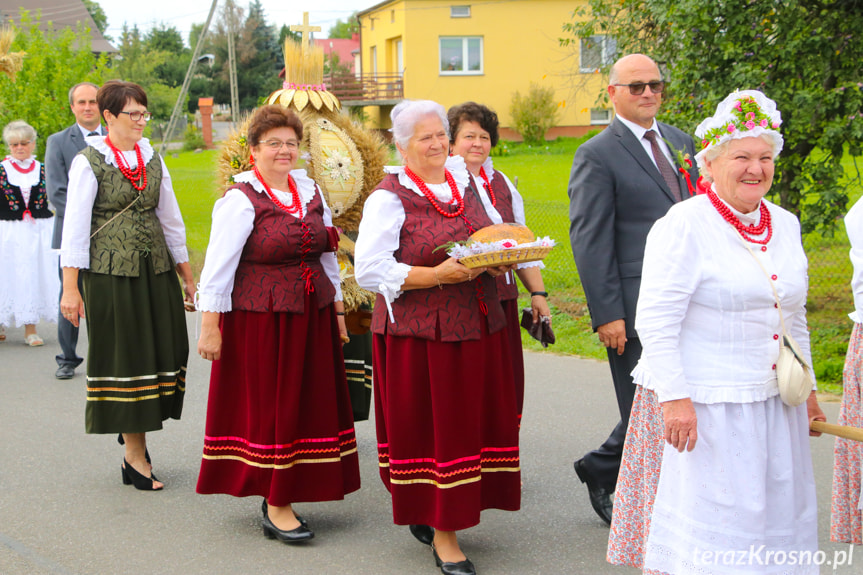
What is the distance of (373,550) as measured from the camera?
439 cm

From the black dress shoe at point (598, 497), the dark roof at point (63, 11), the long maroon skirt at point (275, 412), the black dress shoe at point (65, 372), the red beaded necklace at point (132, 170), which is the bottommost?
the black dress shoe at point (65, 372)

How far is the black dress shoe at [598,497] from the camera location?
4543 millimetres

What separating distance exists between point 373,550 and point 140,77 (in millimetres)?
50277

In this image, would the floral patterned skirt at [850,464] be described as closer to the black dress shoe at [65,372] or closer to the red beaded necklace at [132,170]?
the red beaded necklace at [132,170]

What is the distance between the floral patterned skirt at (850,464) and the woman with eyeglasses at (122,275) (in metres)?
3.54

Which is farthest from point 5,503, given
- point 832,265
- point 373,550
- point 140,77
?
point 140,77

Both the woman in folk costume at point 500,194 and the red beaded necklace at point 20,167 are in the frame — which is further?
the red beaded necklace at point 20,167

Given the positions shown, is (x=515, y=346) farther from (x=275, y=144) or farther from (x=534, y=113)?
(x=534, y=113)

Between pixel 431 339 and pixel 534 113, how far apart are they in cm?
3136

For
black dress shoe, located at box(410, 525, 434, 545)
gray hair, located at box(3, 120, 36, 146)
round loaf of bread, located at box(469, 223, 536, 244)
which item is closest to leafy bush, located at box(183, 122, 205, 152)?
gray hair, located at box(3, 120, 36, 146)

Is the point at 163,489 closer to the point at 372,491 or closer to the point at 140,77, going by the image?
the point at 372,491

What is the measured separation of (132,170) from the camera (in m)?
5.12

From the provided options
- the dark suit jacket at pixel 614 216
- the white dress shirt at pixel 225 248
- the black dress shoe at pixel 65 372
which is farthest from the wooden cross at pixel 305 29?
the black dress shoe at pixel 65 372

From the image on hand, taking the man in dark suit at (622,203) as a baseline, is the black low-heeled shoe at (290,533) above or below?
below
